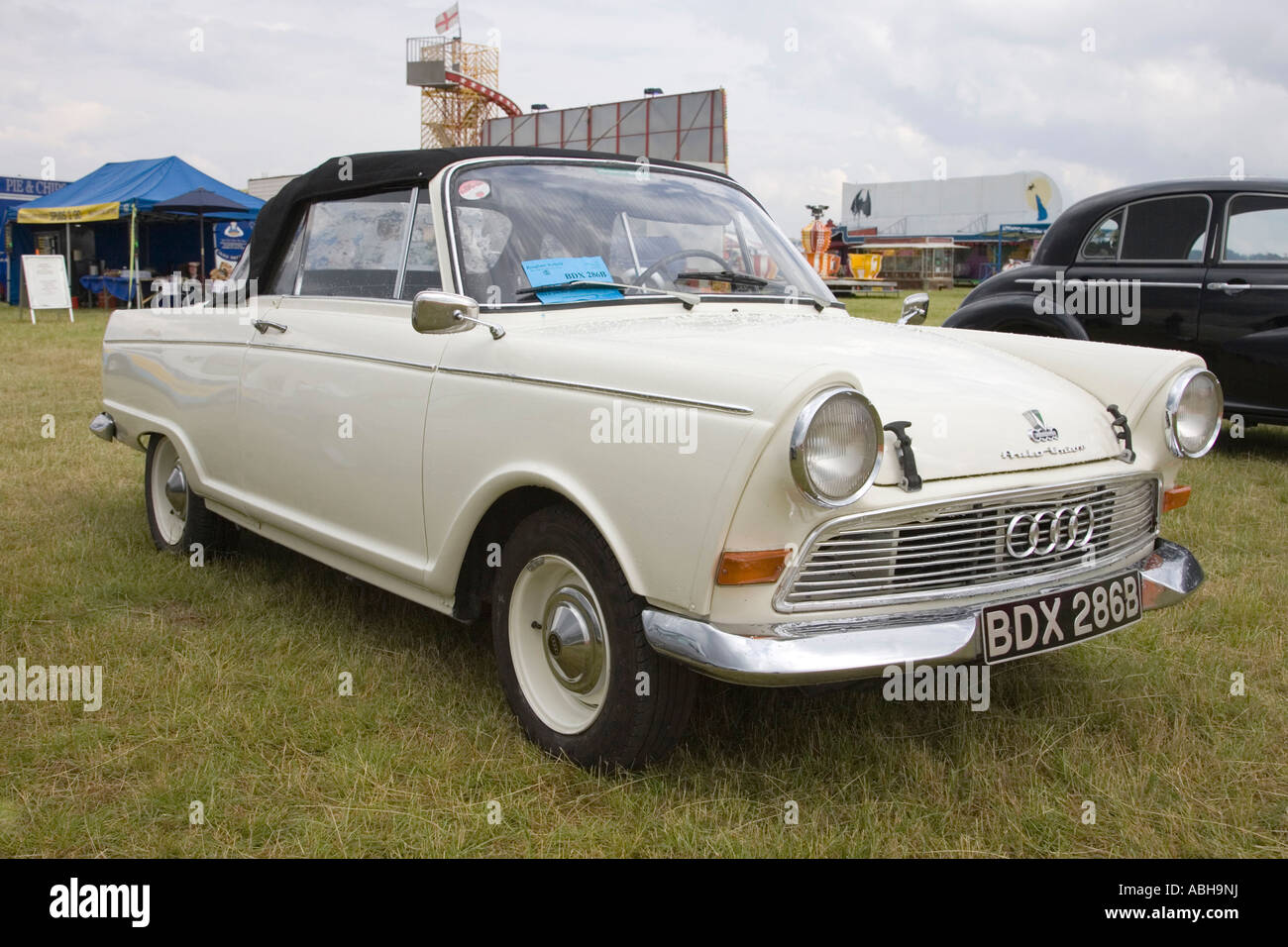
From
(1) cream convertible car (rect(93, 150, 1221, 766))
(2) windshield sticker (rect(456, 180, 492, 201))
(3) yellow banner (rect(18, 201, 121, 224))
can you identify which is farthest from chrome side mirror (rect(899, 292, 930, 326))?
(3) yellow banner (rect(18, 201, 121, 224))

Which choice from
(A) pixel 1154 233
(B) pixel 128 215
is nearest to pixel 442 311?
(A) pixel 1154 233

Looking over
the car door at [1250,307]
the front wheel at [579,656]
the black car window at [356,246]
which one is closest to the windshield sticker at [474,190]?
the black car window at [356,246]

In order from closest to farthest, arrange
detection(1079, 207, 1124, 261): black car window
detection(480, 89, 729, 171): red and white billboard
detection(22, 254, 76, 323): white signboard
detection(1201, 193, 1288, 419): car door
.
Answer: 1. detection(1201, 193, 1288, 419): car door
2. detection(1079, 207, 1124, 261): black car window
3. detection(22, 254, 76, 323): white signboard
4. detection(480, 89, 729, 171): red and white billboard

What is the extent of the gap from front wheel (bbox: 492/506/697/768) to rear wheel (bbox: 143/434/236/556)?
206 centimetres

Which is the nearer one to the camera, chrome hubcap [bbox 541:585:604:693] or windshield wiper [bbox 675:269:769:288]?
chrome hubcap [bbox 541:585:604:693]

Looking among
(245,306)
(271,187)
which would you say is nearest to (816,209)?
(271,187)

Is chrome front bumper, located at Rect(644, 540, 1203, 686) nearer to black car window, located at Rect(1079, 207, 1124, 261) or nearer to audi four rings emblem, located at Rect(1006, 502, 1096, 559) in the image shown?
audi four rings emblem, located at Rect(1006, 502, 1096, 559)

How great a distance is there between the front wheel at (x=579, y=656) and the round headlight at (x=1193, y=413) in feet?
5.07

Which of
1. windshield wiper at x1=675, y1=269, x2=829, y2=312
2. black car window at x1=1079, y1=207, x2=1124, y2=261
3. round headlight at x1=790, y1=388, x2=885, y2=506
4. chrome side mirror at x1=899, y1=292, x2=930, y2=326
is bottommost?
round headlight at x1=790, y1=388, x2=885, y2=506

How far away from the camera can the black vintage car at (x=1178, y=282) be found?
6.35 metres

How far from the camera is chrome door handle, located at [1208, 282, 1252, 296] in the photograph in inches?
252

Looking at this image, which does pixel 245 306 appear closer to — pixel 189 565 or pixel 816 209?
pixel 189 565
